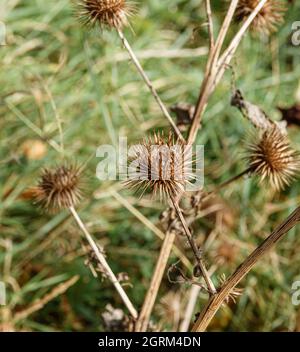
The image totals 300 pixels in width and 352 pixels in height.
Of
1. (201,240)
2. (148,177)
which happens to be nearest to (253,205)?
(201,240)

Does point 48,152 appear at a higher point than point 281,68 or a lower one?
lower

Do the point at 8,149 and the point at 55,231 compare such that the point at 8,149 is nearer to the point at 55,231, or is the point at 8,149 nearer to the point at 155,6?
the point at 55,231

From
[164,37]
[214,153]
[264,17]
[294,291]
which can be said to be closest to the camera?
[264,17]

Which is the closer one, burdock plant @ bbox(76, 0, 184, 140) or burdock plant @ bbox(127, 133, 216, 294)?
burdock plant @ bbox(127, 133, 216, 294)

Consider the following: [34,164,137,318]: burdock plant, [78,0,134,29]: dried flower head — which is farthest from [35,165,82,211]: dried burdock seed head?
[78,0,134,29]: dried flower head

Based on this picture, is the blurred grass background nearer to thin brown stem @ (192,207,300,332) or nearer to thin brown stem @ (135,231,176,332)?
thin brown stem @ (135,231,176,332)

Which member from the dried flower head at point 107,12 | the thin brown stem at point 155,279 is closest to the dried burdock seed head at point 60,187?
the thin brown stem at point 155,279

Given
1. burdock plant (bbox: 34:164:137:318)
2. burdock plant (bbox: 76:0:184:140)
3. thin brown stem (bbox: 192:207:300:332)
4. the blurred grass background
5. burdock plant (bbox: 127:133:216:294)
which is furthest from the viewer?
the blurred grass background

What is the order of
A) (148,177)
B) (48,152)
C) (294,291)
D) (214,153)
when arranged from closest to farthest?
(148,177) → (294,291) → (48,152) → (214,153)
